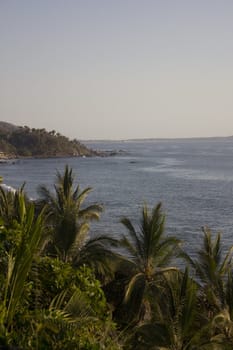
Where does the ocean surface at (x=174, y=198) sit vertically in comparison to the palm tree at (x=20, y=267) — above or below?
below

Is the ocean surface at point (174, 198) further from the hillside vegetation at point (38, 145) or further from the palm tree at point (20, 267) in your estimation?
the hillside vegetation at point (38, 145)

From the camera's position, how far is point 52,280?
812 cm

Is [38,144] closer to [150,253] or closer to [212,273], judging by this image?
[150,253]

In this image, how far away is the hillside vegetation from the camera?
149 metres

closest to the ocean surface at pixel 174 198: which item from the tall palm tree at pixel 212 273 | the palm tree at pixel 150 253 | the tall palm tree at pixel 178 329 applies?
the palm tree at pixel 150 253

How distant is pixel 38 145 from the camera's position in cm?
15262

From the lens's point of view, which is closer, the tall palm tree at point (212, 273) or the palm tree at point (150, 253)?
the tall palm tree at point (212, 273)

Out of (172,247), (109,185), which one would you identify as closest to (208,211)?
(109,185)

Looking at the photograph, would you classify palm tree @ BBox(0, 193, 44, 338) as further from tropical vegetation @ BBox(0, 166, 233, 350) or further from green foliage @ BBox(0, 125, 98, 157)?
→ green foliage @ BBox(0, 125, 98, 157)

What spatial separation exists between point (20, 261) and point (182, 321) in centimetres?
617

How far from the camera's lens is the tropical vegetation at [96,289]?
17.3 feet

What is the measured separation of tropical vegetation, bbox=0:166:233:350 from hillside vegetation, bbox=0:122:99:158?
13140 cm

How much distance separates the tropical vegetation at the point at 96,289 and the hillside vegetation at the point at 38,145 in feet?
431

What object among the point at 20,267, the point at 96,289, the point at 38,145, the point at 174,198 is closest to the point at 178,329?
the point at 96,289
